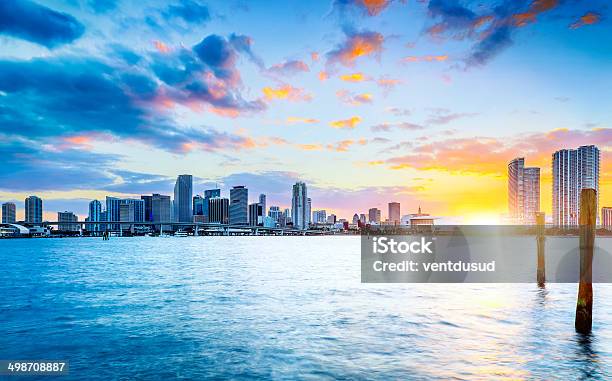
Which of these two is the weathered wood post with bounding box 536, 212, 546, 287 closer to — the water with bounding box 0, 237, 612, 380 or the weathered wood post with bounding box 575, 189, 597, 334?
the water with bounding box 0, 237, 612, 380

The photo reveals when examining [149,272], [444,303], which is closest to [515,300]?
[444,303]

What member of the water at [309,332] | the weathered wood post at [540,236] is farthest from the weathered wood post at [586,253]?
the weathered wood post at [540,236]

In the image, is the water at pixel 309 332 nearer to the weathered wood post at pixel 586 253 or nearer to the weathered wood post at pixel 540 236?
the weathered wood post at pixel 586 253

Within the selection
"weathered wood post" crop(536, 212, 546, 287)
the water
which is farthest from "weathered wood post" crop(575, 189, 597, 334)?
"weathered wood post" crop(536, 212, 546, 287)

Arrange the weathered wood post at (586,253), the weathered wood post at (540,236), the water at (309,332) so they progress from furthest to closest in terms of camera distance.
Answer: the weathered wood post at (540,236), the weathered wood post at (586,253), the water at (309,332)

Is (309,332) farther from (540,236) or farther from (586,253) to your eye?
(540,236)

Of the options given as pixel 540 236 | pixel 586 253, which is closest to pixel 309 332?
pixel 586 253

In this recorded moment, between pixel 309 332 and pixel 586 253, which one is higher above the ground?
pixel 586 253
